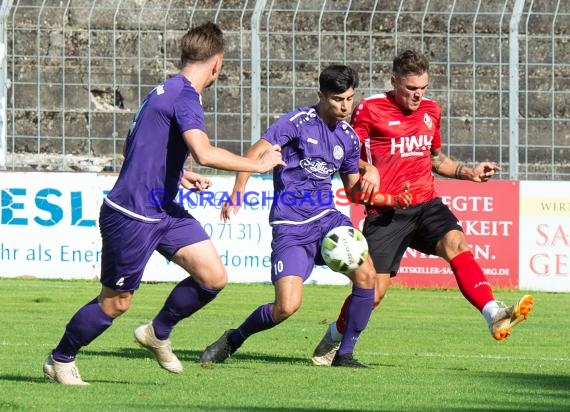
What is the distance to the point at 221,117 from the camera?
17703mm

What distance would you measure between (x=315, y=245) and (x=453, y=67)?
28.1ft

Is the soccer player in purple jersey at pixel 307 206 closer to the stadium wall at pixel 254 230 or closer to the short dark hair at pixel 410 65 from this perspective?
the short dark hair at pixel 410 65

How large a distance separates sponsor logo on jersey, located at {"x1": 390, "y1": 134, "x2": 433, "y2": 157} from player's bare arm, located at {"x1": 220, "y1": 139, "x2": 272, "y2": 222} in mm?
1288

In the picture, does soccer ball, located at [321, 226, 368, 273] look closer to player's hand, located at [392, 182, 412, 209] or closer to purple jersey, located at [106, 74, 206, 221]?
player's hand, located at [392, 182, 412, 209]

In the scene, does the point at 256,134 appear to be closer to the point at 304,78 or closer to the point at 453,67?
the point at 304,78

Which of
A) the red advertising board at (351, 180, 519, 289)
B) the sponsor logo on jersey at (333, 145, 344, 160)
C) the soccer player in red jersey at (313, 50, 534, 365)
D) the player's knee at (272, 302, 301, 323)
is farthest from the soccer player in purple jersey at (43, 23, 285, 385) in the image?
the red advertising board at (351, 180, 519, 289)

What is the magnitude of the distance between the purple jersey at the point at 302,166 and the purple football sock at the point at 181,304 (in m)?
1.27

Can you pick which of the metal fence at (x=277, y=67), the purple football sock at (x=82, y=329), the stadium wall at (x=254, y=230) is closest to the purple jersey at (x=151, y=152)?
the purple football sock at (x=82, y=329)

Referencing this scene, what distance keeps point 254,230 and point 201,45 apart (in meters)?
9.20

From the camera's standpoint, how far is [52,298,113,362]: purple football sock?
7727 millimetres

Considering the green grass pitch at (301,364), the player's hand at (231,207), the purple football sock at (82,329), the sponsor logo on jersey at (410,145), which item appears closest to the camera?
the green grass pitch at (301,364)

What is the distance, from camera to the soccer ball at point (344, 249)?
9016 mm

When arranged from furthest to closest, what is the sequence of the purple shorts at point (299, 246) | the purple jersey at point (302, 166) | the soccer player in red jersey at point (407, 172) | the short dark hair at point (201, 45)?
the soccer player in red jersey at point (407, 172) → the purple jersey at point (302, 166) → the purple shorts at point (299, 246) → the short dark hair at point (201, 45)

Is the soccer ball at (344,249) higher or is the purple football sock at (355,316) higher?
the soccer ball at (344,249)
